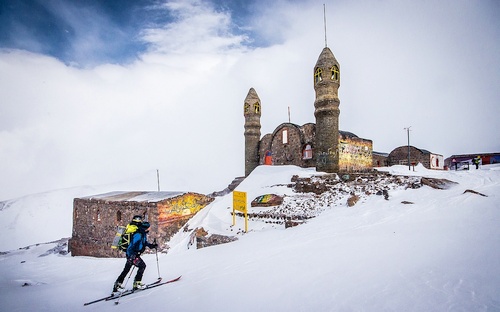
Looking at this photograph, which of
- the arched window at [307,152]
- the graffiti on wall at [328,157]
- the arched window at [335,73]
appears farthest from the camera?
the arched window at [307,152]

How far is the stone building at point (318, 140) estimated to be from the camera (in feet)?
63.6

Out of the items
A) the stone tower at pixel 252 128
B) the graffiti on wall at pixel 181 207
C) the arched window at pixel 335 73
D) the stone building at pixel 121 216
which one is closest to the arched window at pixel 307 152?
the stone tower at pixel 252 128

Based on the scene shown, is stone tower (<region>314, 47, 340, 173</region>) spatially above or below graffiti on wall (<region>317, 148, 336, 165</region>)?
above

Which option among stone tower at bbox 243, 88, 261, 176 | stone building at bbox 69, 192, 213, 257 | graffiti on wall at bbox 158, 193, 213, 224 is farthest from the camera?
stone tower at bbox 243, 88, 261, 176

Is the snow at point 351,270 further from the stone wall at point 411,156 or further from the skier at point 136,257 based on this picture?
the stone wall at point 411,156

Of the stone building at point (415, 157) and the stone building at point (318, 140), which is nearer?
the stone building at point (318, 140)

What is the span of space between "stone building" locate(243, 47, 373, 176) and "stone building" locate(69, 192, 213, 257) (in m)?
10.5

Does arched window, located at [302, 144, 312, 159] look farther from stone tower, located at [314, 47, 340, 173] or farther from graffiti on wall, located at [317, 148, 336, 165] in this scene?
graffiti on wall, located at [317, 148, 336, 165]

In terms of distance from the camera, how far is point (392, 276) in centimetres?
408

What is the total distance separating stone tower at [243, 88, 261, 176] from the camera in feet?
91.2

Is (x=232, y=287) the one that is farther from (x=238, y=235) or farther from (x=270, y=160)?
(x=270, y=160)

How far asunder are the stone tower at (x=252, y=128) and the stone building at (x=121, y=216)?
10.3 m

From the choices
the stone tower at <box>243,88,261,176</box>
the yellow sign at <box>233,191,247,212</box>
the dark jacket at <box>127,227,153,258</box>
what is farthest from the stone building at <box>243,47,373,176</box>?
the dark jacket at <box>127,227,153,258</box>

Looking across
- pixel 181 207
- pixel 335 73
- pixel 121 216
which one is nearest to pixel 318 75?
pixel 335 73
